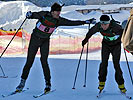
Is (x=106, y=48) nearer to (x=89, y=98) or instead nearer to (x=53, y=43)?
(x=89, y=98)

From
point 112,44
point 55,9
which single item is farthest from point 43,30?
point 112,44

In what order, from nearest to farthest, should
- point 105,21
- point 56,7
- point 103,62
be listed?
point 105,21
point 56,7
point 103,62

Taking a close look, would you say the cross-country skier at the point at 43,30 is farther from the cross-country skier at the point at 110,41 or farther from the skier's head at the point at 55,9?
the cross-country skier at the point at 110,41

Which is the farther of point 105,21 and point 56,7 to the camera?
point 56,7

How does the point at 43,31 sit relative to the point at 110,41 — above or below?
above

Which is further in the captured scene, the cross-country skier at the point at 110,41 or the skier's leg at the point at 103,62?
the skier's leg at the point at 103,62

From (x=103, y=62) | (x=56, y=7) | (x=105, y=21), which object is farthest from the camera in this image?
(x=103, y=62)

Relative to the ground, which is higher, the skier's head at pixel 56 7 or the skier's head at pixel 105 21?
the skier's head at pixel 56 7

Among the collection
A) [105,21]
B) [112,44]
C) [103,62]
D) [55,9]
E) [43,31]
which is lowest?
[103,62]

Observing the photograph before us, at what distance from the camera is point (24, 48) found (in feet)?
50.1

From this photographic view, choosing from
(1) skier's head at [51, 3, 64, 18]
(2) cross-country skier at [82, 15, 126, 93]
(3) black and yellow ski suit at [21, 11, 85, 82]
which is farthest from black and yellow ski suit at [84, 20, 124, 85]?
(1) skier's head at [51, 3, 64, 18]

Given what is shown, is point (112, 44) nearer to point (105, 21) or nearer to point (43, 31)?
point (105, 21)

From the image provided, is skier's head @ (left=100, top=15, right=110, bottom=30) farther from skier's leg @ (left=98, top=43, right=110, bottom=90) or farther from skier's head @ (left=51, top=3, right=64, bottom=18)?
skier's head @ (left=51, top=3, right=64, bottom=18)

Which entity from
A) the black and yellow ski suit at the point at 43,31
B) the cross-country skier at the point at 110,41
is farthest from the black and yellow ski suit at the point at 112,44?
the black and yellow ski suit at the point at 43,31
